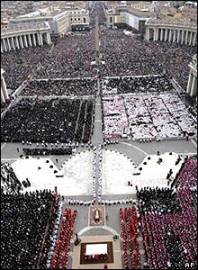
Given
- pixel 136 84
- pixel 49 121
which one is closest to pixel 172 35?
pixel 136 84

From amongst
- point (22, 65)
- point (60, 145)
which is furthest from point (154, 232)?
point (22, 65)

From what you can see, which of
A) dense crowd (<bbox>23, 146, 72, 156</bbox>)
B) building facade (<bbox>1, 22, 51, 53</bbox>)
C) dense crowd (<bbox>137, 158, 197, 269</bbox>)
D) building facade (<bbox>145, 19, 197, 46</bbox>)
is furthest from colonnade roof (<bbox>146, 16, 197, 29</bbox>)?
dense crowd (<bbox>137, 158, 197, 269</bbox>)

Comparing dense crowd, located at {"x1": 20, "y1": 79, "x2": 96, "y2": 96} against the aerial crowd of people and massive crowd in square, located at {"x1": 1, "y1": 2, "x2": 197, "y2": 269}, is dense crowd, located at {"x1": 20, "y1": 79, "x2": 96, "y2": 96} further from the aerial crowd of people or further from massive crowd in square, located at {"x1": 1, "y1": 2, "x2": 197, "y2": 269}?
the aerial crowd of people

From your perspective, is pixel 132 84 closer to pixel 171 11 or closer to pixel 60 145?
pixel 60 145

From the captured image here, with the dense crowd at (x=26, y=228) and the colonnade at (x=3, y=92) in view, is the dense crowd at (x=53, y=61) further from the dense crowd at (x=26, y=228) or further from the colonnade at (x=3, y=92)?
the dense crowd at (x=26, y=228)

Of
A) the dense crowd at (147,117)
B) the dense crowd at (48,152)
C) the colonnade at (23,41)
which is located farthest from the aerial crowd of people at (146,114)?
the colonnade at (23,41)
